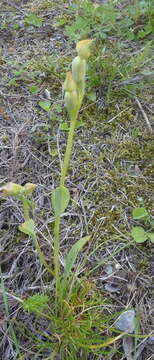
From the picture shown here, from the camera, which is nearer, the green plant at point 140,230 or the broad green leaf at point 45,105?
the green plant at point 140,230

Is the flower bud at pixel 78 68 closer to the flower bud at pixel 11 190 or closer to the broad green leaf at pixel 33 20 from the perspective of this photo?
the flower bud at pixel 11 190

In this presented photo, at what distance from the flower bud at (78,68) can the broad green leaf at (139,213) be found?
55 cm

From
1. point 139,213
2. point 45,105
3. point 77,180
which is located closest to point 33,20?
point 45,105

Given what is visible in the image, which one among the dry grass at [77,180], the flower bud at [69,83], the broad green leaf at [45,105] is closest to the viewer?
the flower bud at [69,83]

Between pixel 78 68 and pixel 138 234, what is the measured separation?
0.59 metres

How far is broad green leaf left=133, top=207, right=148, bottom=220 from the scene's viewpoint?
4.10ft

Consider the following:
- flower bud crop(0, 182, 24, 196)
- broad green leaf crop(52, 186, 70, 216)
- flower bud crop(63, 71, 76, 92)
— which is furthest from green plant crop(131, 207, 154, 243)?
flower bud crop(63, 71, 76, 92)

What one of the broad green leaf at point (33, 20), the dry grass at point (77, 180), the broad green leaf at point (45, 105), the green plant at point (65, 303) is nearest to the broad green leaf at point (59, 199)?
the green plant at point (65, 303)

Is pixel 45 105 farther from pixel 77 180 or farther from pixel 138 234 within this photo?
pixel 138 234

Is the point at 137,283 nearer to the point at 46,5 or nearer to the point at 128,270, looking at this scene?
the point at 128,270

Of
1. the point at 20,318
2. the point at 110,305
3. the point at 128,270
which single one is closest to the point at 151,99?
the point at 128,270

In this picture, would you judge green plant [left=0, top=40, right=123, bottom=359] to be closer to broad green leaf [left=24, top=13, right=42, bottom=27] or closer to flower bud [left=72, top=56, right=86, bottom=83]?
flower bud [left=72, top=56, right=86, bottom=83]

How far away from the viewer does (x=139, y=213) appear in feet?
4.13

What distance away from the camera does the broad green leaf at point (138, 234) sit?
1.20 m
